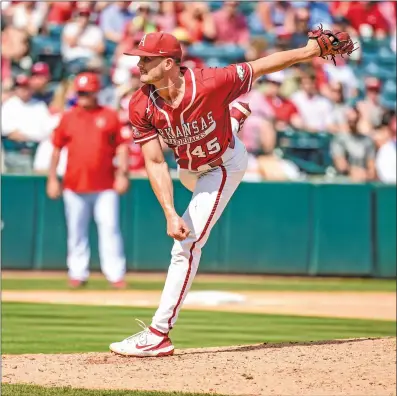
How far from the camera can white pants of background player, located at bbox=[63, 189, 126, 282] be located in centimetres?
1199

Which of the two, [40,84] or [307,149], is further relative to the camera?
[307,149]

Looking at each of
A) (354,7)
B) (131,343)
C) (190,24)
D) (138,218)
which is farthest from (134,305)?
(354,7)

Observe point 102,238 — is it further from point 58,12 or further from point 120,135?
point 58,12

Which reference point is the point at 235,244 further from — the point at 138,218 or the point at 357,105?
the point at 357,105

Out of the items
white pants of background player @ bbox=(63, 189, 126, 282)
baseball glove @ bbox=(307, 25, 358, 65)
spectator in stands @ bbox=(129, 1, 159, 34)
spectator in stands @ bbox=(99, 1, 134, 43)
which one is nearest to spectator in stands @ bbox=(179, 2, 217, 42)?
spectator in stands @ bbox=(129, 1, 159, 34)

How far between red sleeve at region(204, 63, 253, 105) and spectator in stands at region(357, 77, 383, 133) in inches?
330

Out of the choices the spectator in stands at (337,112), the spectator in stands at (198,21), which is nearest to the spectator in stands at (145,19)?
the spectator in stands at (198,21)

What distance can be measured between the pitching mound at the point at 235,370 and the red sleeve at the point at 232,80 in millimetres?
1559

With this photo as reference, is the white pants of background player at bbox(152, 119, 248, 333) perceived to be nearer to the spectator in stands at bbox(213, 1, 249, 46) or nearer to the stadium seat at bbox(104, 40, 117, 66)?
the stadium seat at bbox(104, 40, 117, 66)

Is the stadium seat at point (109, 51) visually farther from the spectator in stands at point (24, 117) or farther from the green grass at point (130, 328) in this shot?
the green grass at point (130, 328)

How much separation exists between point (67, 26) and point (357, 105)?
4132mm

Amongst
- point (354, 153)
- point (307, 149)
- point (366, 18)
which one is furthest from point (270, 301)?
point (366, 18)

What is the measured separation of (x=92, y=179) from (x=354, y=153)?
3.84 metres

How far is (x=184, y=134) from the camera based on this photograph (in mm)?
6551
